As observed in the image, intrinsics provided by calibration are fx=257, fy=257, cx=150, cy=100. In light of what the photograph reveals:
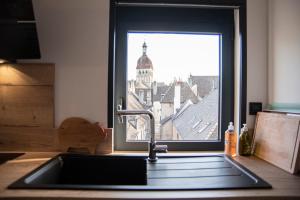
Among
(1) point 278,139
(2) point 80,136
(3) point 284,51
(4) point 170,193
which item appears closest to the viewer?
(4) point 170,193

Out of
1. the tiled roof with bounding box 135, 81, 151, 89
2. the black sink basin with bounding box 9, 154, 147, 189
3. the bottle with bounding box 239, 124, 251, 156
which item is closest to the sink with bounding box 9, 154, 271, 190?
the black sink basin with bounding box 9, 154, 147, 189

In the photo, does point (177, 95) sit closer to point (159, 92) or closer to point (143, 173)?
point (159, 92)

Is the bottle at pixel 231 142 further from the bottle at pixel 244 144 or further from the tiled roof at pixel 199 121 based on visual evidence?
the tiled roof at pixel 199 121

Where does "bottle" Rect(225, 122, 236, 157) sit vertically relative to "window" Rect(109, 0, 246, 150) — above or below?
below

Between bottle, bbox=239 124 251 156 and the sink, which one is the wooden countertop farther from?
bottle, bbox=239 124 251 156

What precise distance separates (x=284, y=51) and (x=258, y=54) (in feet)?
Result: 0.64

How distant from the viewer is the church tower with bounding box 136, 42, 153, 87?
179cm

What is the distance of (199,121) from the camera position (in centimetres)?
180

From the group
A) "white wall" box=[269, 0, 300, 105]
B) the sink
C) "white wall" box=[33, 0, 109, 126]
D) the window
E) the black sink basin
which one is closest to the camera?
the sink

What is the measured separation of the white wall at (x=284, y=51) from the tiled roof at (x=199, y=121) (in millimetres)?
389

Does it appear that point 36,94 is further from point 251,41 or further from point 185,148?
point 251,41

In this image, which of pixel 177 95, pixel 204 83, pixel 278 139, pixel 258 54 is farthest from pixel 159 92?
pixel 278 139

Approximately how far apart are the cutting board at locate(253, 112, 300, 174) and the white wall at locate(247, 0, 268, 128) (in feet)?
0.50

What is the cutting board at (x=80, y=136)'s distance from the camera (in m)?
1.59
